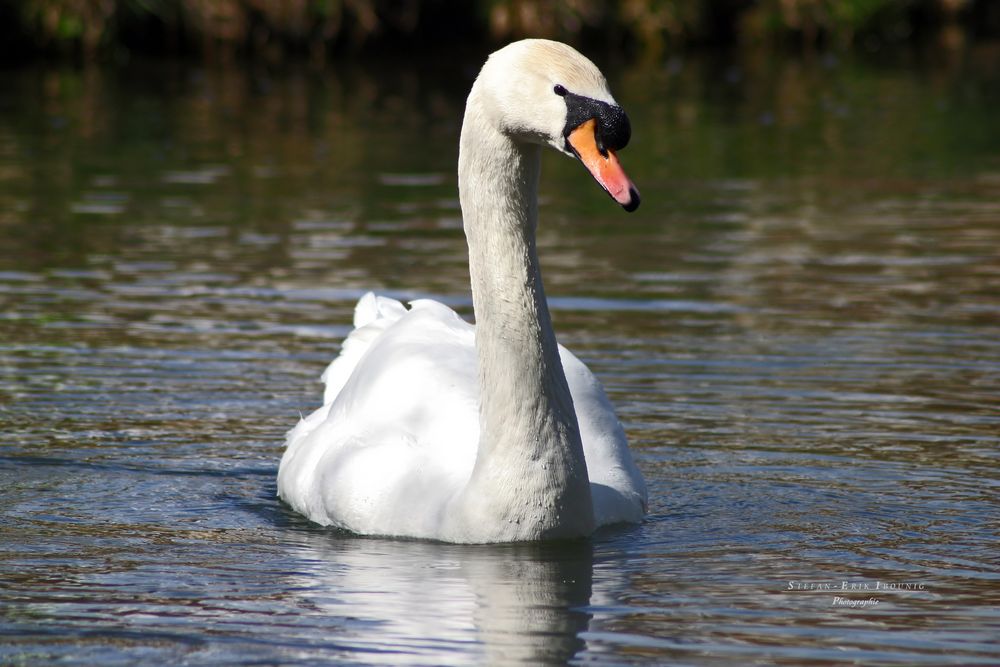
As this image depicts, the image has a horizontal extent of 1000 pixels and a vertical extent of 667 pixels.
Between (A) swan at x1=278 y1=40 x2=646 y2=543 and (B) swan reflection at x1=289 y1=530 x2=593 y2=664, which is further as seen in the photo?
(A) swan at x1=278 y1=40 x2=646 y2=543

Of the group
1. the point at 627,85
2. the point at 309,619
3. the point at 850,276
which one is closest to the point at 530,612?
the point at 309,619

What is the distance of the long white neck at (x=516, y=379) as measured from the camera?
19.9ft

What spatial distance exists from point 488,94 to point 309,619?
1.74 m

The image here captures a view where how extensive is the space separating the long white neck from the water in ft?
0.58

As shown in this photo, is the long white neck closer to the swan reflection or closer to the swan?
the swan

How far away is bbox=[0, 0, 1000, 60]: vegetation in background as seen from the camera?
31938mm

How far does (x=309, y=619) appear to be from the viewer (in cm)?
552

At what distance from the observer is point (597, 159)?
18.3ft

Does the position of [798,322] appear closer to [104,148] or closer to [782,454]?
[782,454]

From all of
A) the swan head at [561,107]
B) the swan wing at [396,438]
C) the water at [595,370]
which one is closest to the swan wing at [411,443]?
the swan wing at [396,438]

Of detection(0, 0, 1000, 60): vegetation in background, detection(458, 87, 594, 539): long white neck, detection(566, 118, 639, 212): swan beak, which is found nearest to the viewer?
detection(566, 118, 639, 212): swan beak

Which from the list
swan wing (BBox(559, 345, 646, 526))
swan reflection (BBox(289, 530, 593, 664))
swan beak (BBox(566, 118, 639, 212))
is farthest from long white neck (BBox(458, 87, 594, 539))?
swan beak (BBox(566, 118, 639, 212))

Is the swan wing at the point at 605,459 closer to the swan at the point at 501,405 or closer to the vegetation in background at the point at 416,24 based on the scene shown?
the swan at the point at 501,405

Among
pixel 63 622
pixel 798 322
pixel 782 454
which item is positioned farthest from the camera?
pixel 798 322
